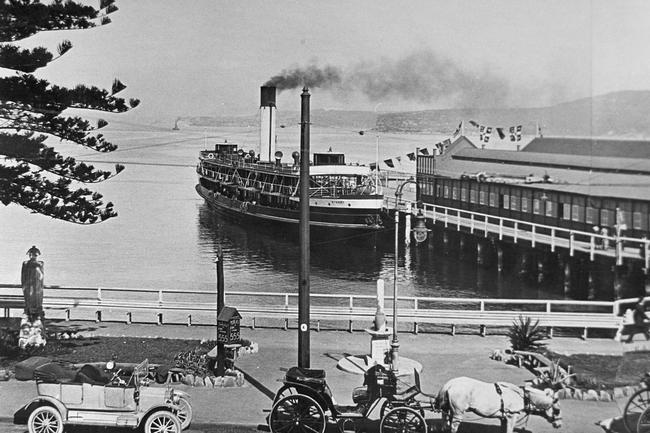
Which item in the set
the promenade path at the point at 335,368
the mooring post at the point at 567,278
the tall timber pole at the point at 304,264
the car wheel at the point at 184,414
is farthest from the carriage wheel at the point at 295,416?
the mooring post at the point at 567,278

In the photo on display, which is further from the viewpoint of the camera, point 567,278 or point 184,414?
point 567,278

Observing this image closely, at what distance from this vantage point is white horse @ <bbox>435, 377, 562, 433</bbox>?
219 inches

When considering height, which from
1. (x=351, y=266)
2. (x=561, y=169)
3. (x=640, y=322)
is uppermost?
(x=561, y=169)

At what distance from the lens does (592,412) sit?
5.84 metres

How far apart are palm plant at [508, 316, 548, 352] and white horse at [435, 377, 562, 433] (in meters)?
0.77

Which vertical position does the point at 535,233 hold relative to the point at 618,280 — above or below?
above

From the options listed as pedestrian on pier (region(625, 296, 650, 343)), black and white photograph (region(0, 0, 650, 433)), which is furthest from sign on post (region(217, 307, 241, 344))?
pedestrian on pier (region(625, 296, 650, 343))

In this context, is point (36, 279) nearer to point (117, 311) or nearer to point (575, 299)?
point (117, 311)

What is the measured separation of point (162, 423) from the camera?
565 cm

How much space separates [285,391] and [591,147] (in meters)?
3.03

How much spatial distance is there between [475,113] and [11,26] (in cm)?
391

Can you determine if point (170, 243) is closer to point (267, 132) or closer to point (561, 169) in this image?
point (267, 132)

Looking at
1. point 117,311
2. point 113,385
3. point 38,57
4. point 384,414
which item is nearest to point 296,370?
point 384,414

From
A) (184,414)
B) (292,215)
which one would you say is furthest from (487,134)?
(184,414)
